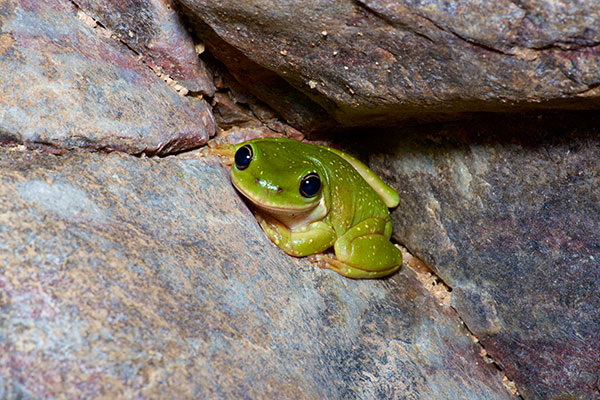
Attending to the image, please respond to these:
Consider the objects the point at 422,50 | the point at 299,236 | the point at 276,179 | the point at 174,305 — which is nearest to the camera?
the point at 174,305

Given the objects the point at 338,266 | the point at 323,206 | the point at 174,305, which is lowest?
the point at 338,266

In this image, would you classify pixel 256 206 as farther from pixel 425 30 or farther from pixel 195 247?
pixel 425 30

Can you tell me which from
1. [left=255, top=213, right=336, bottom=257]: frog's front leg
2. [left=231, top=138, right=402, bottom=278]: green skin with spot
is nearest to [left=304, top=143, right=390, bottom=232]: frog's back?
[left=231, top=138, right=402, bottom=278]: green skin with spot

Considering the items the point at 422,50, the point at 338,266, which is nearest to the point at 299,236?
the point at 338,266

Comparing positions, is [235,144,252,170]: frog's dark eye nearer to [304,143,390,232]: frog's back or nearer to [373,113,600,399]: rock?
[304,143,390,232]: frog's back

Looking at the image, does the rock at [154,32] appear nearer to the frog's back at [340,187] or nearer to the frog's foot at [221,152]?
the frog's foot at [221,152]

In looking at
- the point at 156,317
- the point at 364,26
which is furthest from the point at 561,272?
the point at 156,317

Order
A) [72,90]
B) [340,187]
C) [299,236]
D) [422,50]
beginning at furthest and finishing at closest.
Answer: [340,187]
[299,236]
[72,90]
[422,50]

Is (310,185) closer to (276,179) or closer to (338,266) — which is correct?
(276,179)
